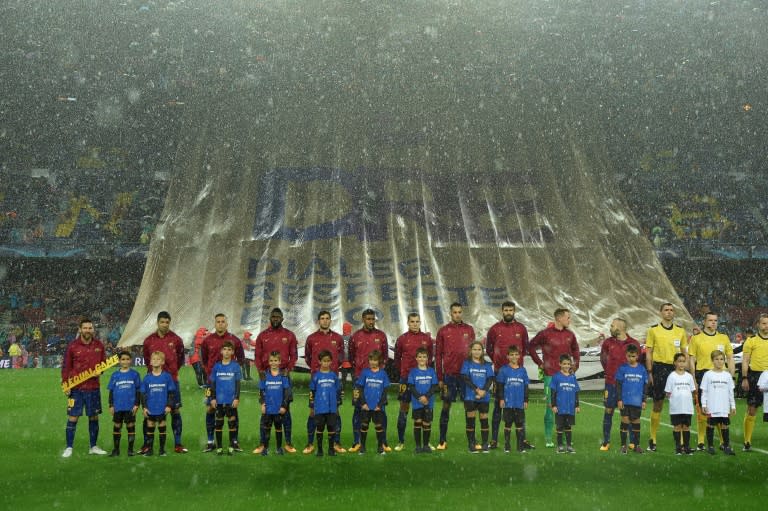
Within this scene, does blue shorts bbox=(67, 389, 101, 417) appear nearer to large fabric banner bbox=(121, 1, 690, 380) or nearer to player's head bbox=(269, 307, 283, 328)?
player's head bbox=(269, 307, 283, 328)

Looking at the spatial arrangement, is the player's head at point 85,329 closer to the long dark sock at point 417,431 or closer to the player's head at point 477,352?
the long dark sock at point 417,431

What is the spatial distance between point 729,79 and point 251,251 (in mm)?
21630

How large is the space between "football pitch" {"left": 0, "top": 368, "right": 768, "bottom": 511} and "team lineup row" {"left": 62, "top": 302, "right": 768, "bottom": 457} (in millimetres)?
369

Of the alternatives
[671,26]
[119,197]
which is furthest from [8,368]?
[671,26]

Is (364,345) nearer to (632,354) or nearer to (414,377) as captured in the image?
(414,377)

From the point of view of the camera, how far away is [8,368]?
3522 cm

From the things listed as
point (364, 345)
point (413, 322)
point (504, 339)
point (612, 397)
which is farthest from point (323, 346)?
point (612, 397)

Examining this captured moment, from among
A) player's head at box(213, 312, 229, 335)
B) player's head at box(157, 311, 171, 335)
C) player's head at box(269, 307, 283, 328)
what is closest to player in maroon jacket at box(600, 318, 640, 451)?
player's head at box(269, 307, 283, 328)

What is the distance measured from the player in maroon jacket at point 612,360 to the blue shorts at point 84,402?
698 centimetres

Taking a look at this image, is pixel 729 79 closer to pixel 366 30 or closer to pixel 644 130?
pixel 644 130

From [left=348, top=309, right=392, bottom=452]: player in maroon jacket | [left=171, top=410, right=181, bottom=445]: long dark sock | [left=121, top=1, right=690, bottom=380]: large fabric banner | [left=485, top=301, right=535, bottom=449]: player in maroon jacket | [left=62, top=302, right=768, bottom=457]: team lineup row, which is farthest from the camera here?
[left=121, top=1, right=690, bottom=380]: large fabric banner

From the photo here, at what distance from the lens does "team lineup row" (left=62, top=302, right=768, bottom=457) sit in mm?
12016

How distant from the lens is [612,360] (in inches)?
513

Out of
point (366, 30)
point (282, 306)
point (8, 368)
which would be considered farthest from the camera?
point (8, 368)
